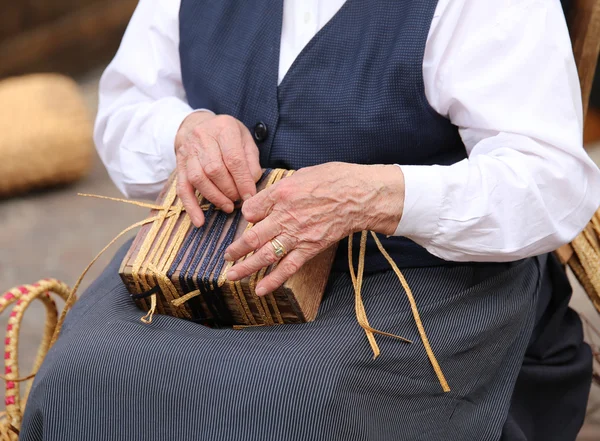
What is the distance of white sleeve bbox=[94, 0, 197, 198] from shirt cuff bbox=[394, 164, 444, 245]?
489 mm

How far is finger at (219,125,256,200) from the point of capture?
1.21 metres

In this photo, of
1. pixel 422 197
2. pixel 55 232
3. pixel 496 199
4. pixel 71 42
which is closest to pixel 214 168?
pixel 422 197

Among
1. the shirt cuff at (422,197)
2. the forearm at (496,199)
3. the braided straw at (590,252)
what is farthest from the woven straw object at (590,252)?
the shirt cuff at (422,197)

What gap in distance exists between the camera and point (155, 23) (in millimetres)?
1499

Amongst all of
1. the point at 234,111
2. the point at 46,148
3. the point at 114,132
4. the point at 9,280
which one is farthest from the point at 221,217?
the point at 46,148

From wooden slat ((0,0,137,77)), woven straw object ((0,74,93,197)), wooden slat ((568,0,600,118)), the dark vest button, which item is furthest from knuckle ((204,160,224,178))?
wooden slat ((0,0,137,77))

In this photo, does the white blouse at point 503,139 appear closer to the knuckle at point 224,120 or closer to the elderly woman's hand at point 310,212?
the elderly woman's hand at point 310,212

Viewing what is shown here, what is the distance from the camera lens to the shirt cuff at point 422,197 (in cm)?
114

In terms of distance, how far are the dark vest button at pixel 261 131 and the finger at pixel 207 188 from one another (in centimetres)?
13

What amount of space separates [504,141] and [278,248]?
38cm

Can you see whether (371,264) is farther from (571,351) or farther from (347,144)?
(571,351)

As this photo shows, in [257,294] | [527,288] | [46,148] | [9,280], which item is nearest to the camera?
[257,294]

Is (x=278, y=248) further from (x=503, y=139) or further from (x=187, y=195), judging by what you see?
(x=503, y=139)

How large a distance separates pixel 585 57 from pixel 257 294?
2.51 ft
